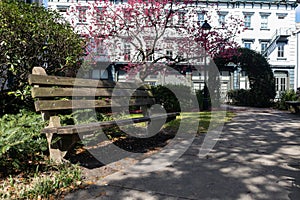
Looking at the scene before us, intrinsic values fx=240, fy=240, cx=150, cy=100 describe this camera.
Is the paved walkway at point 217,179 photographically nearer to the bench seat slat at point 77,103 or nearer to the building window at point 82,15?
the bench seat slat at point 77,103

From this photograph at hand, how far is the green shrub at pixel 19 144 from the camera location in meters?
2.67

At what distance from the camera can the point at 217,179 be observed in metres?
2.76

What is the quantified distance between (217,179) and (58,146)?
1965 mm

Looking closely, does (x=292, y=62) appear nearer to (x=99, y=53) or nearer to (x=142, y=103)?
(x=99, y=53)

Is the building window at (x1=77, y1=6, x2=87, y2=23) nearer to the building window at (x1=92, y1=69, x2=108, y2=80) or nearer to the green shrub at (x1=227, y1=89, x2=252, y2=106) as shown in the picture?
the building window at (x1=92, y1=69, x2=108, y2=80)

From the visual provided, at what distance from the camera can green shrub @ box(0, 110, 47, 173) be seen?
2674mm

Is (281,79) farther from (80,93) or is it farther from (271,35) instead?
(80,93)

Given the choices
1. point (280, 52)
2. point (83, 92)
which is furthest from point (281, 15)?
point (83, 92)

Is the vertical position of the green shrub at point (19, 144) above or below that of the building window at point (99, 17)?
below

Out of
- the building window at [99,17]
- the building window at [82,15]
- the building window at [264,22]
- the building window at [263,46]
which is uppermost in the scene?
the building window at [264,22]

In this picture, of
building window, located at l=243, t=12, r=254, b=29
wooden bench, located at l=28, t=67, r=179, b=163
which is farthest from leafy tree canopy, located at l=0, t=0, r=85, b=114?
building window, located at l=243, t=12, r=254, b=29

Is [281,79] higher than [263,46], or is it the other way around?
[263,46]

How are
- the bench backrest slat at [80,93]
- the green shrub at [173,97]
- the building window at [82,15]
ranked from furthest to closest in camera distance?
the green shrub at [173,97] → the building window at [82,15] → the bench backrest slat at [80,93]

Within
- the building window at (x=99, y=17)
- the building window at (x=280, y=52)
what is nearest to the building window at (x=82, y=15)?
the building window at (x=99, y=17)
